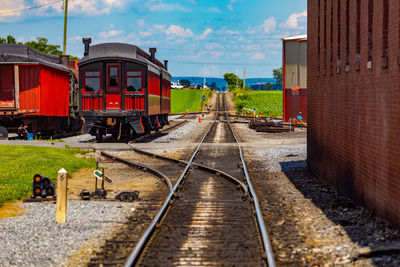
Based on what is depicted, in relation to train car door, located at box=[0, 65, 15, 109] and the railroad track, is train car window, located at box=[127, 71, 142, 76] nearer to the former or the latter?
train car door, located at box=[0, 65, 15, 109]

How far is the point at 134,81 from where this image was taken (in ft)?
81.8

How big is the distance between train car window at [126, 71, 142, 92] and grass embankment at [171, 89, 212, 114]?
6493cm

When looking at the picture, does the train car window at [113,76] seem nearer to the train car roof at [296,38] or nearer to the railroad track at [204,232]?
the railroad track at [204,232]

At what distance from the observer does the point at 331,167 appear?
12938 mm

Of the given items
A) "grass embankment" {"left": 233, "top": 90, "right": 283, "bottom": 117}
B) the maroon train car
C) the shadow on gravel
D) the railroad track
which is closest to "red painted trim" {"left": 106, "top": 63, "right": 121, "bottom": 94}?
the railroad track

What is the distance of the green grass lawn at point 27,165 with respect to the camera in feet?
40.2

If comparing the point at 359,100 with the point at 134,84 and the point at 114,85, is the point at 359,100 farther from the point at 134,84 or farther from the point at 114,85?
the point at 114,85

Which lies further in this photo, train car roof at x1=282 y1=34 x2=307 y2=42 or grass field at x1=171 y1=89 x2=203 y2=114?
grass field at x1=171 y1=89 x2=203 y2=114

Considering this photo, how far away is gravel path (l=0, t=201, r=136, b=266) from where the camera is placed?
23.0 ft

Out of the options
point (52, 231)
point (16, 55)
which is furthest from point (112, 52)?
point (52, 231)

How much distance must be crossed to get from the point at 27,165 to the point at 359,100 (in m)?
11.0

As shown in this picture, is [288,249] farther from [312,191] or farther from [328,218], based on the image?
[312,191]


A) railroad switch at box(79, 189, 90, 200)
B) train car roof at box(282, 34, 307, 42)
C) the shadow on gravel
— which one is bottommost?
the shadow on gravel

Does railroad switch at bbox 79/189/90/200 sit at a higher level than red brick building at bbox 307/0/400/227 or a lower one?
lower
